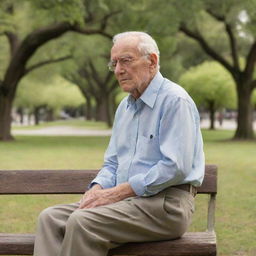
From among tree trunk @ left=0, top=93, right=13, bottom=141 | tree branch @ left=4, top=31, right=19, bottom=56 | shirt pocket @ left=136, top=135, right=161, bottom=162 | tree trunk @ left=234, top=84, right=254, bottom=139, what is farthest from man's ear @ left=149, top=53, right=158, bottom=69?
tree trunk @ left=234, top=84, right=254, bottom=139

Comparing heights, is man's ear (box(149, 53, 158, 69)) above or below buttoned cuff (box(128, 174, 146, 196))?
above

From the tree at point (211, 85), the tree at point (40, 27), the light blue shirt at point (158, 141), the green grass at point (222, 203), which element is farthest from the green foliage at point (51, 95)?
the light blue shirt at point (158, 141)

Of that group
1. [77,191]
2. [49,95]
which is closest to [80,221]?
[77,191]

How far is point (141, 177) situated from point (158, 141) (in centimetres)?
24

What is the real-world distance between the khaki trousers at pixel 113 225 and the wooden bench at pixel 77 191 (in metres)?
0.06

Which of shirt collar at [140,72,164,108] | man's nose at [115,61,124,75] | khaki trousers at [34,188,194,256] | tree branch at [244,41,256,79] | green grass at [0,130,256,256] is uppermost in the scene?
tree branch at [244,41,256,79]

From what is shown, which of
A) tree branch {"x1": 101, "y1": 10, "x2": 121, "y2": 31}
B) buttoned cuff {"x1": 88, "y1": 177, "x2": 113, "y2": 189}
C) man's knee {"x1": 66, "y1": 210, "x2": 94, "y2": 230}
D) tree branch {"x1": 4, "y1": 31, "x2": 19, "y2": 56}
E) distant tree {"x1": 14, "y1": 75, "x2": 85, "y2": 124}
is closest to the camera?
man's knee {"x1": 66, "y1": 210, "x2": 94, "y2": 230}

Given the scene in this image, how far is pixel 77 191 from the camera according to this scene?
169 inches

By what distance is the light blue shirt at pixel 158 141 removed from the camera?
354cm

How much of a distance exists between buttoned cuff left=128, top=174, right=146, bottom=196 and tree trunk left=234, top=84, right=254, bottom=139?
23891 millimetres

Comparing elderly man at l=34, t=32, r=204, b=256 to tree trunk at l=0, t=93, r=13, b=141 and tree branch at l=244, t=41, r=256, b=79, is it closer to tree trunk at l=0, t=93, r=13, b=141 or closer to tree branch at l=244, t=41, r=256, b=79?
tree trunk at l=0, t=93, r=13, b=141

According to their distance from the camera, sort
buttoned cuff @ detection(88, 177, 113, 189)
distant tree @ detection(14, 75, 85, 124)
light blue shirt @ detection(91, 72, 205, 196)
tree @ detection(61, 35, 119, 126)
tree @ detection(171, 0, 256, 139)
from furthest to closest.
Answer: distant tree @ detection(14, 75, 85, 124)
tree @ detection(61, 35, 119, 126)
tree @ detection(171, 0, 256, 139)
buttoned cuff @ detection(88, 177, 113, 189)
light blue shirt @ detection(91, 72, 205, 196)

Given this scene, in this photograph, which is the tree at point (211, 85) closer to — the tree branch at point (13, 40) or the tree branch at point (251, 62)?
the tree branch at point (251, 62)

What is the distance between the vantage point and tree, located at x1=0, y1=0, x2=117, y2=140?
20281 mm
